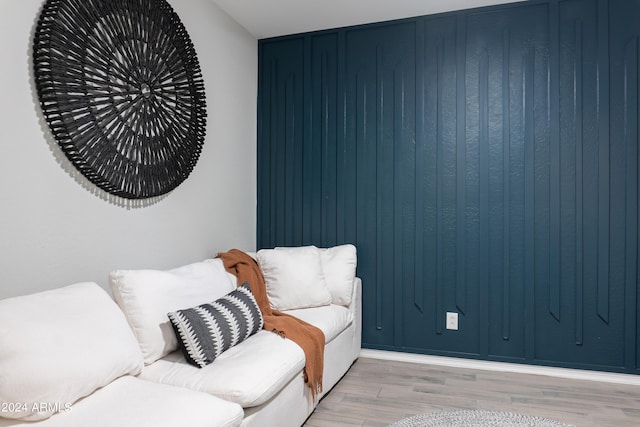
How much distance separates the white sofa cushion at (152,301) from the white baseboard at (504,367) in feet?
5.62

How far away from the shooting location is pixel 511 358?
3.24 metres

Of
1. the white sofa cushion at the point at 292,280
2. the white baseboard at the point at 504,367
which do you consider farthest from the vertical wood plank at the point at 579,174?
the white sofa cushion at the point at 292,280

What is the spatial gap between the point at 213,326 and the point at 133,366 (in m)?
0.40

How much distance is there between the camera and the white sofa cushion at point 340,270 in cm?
327

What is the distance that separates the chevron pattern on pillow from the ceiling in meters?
2.08

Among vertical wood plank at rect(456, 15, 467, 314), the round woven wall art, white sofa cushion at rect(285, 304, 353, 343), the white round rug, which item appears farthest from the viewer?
vertical wood plank at rect(456, 15, 467, 314)

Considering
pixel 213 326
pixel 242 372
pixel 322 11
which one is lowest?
pixel 242 372

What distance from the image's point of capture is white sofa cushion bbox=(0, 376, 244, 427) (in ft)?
4.86

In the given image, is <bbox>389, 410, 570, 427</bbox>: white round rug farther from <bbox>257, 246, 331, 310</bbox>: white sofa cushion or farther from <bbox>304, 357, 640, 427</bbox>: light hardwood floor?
<bbox>257, 246, 331, 310</bbox>: white sofa cushion

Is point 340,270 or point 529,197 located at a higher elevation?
point 529,197

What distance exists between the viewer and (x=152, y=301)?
6.96 feet

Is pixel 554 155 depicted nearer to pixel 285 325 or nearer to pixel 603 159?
pixel 603 159

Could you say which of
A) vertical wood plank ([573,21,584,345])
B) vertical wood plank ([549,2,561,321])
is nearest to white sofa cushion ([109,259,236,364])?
vertical wood plank ([549,2,561,321])

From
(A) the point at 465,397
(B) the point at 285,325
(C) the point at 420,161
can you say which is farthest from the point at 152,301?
(C) the point at 420,161
